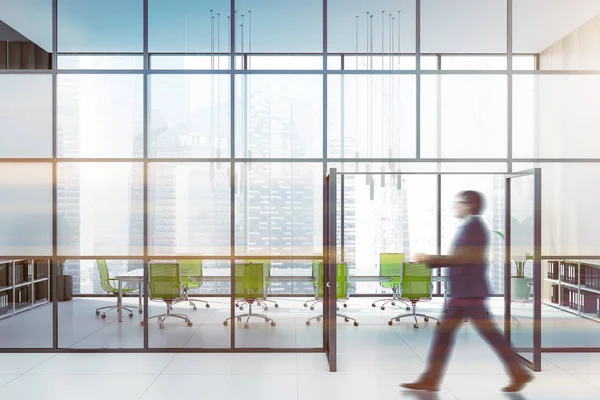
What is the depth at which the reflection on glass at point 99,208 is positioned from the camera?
5734 mm

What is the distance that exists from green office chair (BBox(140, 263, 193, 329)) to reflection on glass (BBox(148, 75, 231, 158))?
56.3 inches

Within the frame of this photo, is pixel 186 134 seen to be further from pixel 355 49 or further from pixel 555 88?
pixel 555 88

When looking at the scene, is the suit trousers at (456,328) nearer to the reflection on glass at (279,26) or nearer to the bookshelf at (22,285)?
the reflection on glass at (279,26)

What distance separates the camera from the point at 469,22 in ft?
20.4

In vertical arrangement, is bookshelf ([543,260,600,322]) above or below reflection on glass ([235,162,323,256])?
below

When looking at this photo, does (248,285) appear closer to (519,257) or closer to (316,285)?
(316,285)

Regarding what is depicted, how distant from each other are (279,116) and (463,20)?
283 centimetres

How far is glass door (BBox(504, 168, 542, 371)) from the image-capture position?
5195 millimetres

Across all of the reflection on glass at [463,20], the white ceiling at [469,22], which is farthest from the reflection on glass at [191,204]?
the reflection on glass at [463,20]

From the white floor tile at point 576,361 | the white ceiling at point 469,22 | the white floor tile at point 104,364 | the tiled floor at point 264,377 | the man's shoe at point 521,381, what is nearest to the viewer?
the man's shoe at point 521,381

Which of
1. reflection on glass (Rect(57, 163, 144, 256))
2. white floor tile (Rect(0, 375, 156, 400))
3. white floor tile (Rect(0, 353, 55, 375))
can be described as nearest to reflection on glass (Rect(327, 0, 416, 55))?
reflection on glass (Rect(57, 163, 144, 256))

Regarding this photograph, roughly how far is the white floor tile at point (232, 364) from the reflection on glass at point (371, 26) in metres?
3.91

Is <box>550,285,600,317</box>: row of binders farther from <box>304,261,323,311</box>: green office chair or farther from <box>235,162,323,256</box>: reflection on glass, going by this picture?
<box>235,162,323,256</box>: reflection on glass

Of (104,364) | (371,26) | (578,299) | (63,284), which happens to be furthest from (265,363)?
(371,26)
